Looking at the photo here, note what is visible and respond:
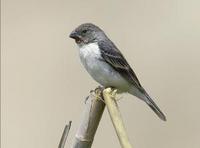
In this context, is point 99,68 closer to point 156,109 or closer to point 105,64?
point 105,64

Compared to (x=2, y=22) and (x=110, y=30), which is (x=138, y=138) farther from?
(x=2, y=22)

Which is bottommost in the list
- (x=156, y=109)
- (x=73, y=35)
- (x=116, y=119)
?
(x=116, y=119)

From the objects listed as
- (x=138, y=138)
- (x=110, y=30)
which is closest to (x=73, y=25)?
(x=110, y=30)

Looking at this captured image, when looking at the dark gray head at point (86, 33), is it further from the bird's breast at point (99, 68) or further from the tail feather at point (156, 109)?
the tail feather at point (156, 109)

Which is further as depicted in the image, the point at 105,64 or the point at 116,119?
the point at 105,64

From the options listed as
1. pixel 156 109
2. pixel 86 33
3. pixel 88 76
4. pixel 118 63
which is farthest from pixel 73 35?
pixel 88 76

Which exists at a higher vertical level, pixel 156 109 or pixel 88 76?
pixel 88 76

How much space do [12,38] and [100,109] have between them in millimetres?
2682

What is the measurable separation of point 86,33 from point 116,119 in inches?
49.1

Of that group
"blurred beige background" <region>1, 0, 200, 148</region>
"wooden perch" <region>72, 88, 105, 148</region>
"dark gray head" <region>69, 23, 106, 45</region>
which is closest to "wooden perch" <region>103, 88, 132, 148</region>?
"wooden perch" <region>72, 88, 105, 148</region>

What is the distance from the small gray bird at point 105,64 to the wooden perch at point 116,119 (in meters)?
0.96

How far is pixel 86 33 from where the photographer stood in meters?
2.82

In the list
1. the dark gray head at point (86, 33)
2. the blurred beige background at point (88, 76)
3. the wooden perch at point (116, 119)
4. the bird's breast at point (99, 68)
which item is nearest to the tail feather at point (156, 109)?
the bird's breast at point (99, 68)

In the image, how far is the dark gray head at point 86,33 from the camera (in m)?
2.80
